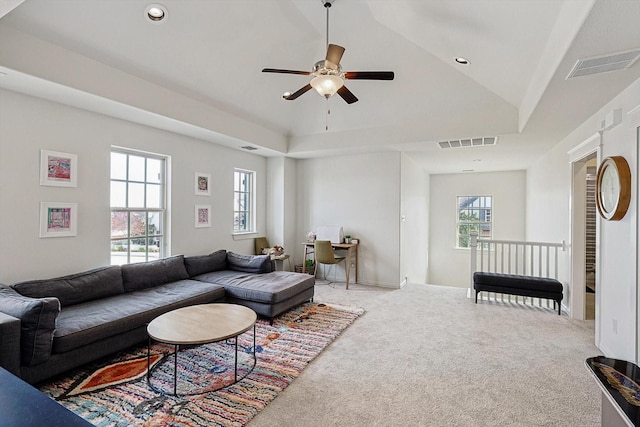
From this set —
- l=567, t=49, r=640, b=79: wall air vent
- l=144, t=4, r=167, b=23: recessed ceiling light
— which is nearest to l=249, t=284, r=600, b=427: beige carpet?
l=567, t=49, r=640, b=79: wall air vent

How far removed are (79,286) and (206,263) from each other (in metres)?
1.65

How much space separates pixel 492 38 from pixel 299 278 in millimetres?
3436

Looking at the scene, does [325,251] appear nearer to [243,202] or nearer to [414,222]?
[243,202]

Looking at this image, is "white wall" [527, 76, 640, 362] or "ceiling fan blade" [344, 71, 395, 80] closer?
"white wall" [527, 76, 640, 362]

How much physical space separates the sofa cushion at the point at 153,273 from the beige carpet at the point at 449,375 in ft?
7.53

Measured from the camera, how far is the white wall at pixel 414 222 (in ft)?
19.0

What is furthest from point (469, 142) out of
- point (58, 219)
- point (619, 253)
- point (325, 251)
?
point (58, 219)

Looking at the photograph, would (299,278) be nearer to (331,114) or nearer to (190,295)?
(190,295)

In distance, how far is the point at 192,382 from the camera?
2480 millimetres

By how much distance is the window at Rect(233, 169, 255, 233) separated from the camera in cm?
582

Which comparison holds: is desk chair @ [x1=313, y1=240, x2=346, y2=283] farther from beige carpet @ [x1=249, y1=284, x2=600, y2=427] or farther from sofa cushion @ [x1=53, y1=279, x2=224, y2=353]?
sofa cushion @ [x1=53, y1=279, x2=224, y2=353]

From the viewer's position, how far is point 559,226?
14.9 feet

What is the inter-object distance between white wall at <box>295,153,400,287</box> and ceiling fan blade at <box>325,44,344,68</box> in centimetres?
314

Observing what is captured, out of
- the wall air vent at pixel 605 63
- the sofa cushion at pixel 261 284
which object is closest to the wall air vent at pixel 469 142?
the wall air vent at pixel 605 63
